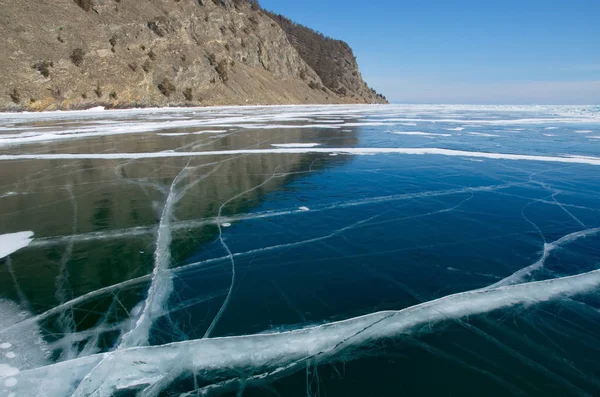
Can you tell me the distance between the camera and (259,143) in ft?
40.3

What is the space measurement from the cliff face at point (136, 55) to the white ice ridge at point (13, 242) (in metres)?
29.7

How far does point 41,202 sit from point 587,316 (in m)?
6.90

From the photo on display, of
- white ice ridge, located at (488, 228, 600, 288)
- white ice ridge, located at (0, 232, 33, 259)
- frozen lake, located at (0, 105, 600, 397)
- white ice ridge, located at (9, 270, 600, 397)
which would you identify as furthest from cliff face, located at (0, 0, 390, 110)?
white ice ridge, located at (488, 228, 600, 288)

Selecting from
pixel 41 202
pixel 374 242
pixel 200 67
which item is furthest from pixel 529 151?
pixel 200 67

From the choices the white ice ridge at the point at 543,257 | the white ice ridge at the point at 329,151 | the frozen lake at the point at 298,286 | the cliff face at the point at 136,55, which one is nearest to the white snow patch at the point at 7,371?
the frozen lake at the point at 298,286

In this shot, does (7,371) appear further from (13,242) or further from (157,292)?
(13,242)

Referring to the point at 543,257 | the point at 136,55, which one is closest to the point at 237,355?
the point at 543,257

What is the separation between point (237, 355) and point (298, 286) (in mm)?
986

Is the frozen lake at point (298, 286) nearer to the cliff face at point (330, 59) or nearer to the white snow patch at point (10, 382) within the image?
the white snow patch at point (10, 382)

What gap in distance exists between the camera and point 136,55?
37938 mm

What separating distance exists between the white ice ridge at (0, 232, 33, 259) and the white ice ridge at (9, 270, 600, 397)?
238 centimetres

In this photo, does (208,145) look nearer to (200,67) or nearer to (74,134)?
(74,134)

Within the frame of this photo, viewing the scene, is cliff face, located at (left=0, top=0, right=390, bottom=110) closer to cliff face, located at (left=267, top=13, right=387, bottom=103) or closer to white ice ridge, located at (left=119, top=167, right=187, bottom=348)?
cliff face, located at (left=267, top=13, right=387, bottom=103)

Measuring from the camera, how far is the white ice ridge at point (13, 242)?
400 cm
